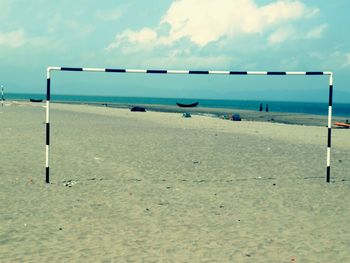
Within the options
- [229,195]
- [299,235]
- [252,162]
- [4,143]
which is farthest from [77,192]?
[4,143]

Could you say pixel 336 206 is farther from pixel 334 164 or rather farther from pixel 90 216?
pixel 334 164

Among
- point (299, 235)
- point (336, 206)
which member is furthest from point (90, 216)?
point (336, 206)

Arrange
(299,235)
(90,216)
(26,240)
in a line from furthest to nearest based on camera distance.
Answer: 1. (90,216)
2. (299,235)
3. (26,240)

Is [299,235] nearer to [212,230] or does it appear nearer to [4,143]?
[212,230]

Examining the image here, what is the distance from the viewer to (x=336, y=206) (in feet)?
26.8

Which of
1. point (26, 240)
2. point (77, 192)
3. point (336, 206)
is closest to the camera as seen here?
point (26, 240)

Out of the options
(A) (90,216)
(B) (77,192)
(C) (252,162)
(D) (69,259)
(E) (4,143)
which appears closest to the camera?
(D) (69,259)

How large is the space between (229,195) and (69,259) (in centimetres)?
442

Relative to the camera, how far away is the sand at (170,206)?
221 inches

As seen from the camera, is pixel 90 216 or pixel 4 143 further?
pixel 4 143

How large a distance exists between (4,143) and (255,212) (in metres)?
10.7

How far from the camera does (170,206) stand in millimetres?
7961

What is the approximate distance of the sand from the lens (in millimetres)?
5621

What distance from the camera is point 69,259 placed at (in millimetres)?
5180
